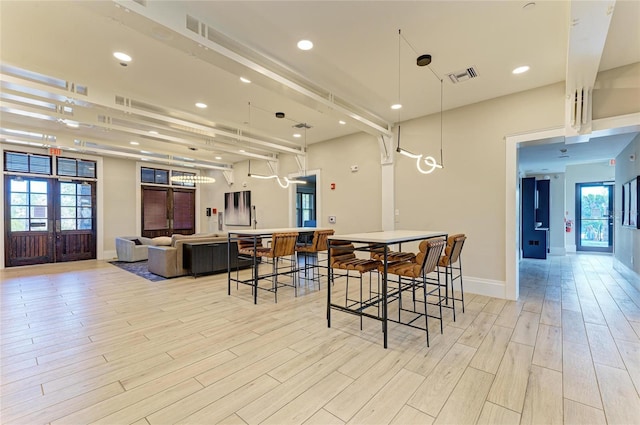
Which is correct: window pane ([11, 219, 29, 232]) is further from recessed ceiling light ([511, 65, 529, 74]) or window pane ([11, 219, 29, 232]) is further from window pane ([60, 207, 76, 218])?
recessed ceiling light ([511, 65, 529, 74])

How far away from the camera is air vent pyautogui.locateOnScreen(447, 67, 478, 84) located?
3.52 metres

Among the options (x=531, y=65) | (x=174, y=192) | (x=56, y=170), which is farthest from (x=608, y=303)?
(x=56, y=170)

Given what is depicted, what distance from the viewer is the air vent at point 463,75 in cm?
352

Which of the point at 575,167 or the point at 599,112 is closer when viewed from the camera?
the point at 599,112

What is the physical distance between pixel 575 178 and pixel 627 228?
487 centimetres

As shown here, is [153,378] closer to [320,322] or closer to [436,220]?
[320,322]

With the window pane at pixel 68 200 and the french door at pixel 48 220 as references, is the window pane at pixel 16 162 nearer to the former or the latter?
the french door at pixel 48 220

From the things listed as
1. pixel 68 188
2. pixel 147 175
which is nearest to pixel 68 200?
pixel 68 188

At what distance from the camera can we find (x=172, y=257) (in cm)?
559

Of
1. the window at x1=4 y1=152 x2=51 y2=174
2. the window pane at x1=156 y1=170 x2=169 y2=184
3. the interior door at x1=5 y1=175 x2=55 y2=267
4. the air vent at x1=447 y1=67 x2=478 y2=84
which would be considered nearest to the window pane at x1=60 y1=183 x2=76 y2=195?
the interior door at x1=5 y1=175 x2=55 y2=267

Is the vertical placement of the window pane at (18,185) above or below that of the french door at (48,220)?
above

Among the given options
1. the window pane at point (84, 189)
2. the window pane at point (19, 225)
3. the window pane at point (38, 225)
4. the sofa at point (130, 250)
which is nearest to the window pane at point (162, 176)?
the window pane at point (84, 189)

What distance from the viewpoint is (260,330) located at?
3055mm

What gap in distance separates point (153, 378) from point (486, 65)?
4583mm
